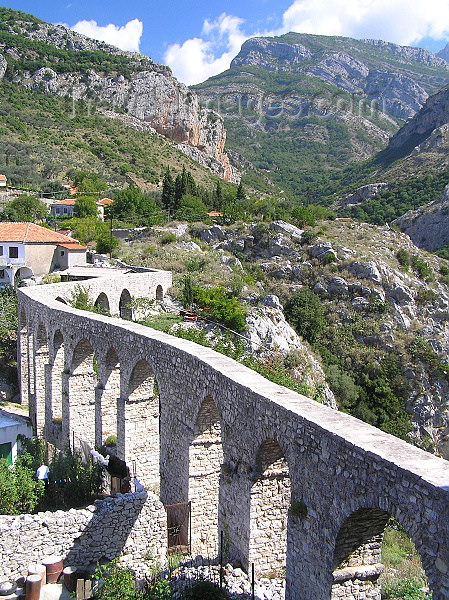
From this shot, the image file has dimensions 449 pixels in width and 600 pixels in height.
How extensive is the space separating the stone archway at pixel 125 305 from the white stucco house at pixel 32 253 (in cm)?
546

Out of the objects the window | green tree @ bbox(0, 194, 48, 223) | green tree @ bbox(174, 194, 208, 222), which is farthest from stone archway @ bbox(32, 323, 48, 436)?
green tree @ bbox(174, 194, 208, 222)

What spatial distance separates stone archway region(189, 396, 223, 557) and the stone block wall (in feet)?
2.55

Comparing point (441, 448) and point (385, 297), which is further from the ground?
point (385, 297)

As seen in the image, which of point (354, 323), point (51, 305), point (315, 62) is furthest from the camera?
point (315, 62)

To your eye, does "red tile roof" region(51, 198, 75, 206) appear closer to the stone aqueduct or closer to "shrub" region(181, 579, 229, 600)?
the stone aqueduct

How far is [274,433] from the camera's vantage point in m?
6.64

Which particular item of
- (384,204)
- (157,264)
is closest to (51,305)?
(157,264)

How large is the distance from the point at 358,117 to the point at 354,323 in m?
101

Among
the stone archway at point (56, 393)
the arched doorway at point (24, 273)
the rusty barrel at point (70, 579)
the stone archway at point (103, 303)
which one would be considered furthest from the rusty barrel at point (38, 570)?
the arched doorway at point (24, 273)

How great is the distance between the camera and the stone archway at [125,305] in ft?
79.8

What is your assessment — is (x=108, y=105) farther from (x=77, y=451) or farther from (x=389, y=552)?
(x=389, y=552)

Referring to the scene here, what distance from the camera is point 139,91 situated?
88.5 m

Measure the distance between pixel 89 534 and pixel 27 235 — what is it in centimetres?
2253

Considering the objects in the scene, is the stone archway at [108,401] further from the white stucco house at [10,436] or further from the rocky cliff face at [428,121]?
the rocky cliff face at [428,121]
